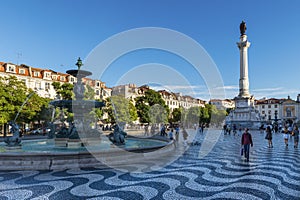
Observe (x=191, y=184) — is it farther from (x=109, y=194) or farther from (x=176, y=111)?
(x=176, y=111)

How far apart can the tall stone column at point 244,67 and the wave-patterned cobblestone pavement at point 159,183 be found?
46.0 metres

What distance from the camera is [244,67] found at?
2085 inches

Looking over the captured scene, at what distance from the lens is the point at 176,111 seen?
74.9 m

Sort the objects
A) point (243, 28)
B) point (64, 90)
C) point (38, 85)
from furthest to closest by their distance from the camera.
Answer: point (243, 28) → point (38, 85) → point (64, 90)

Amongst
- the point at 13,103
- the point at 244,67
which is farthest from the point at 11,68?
the point at 244,67

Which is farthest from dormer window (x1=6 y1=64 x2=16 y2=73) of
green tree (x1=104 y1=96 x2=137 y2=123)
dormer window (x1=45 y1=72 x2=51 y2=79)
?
green tree (x1=104 y1=96 x2=137 y2=123)

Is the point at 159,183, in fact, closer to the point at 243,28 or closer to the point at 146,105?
the point at 146,105

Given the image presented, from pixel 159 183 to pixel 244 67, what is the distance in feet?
172

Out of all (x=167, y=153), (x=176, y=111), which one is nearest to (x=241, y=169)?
(x=167, y=153)

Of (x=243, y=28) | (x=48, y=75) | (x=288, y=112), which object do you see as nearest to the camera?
(x=48, y=75)

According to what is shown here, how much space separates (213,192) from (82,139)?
8757mm

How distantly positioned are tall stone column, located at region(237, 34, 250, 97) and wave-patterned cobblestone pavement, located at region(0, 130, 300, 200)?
151 feet

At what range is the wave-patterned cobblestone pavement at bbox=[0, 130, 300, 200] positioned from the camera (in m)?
5.37

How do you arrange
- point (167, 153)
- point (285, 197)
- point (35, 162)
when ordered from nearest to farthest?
1. point (285, 197)
2. point (35, 162)
3. point (167, 153)
